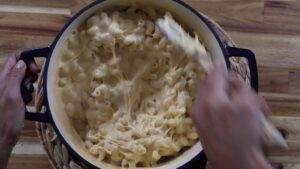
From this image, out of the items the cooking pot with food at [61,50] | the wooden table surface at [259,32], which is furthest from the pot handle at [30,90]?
the wooden table surface at [259,32]

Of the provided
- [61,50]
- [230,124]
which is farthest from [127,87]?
[230,124]

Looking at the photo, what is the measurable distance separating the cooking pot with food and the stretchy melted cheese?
13 millimetres

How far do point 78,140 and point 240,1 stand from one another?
406 mm

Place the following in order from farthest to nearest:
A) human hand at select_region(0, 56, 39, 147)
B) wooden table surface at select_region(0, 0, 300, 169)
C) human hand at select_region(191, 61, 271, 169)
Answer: wooden table surface at select_region(0, 0, 300, 169) < human hand at select_region(0, 56, 39, 147) < human hand at select_region(191, 61, 271, 169)

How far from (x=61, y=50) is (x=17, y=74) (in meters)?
0.07

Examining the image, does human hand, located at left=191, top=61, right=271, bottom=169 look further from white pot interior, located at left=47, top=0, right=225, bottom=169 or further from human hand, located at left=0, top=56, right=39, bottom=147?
human hand, located at left=0, top=56, right=39, bottom=147

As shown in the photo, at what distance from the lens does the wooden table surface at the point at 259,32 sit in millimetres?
963

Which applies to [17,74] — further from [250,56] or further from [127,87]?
[250,56]

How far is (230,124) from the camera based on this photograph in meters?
0.58

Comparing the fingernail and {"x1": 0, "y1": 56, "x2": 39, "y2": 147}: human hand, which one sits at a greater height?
the fingernail

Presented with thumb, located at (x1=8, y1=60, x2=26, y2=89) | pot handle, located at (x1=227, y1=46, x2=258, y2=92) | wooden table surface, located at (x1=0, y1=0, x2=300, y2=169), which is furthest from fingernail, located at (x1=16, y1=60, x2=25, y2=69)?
pot handle, located at (x1=227, y1=46, x2=258, y2=92)

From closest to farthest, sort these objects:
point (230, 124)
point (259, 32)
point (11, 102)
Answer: point (230, 124) < point (11, 102) < point (259, 32)

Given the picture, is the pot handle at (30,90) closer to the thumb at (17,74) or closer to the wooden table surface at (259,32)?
the thumb at (17,74)

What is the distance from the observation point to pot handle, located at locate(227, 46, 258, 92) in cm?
77
